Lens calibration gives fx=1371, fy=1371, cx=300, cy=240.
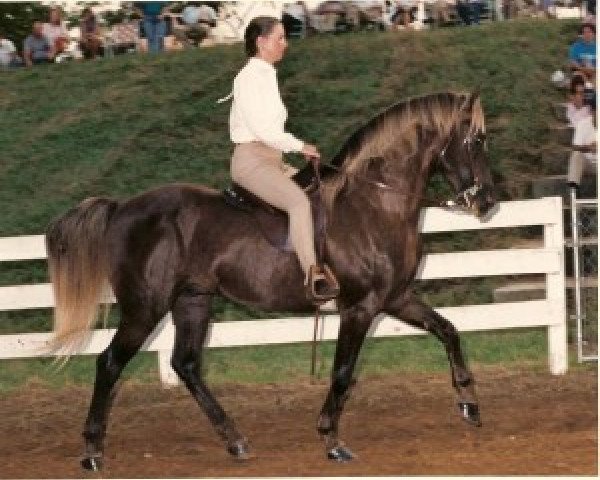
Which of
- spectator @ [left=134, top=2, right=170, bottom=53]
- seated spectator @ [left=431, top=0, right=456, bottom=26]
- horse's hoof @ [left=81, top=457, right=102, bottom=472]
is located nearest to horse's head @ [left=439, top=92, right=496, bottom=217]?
horse's hoof @ [left=81, top=457, right=102, bottom=472]

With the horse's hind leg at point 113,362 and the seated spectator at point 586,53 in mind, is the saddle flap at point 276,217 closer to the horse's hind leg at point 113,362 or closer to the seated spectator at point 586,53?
the horse's hind leg at point 113,362

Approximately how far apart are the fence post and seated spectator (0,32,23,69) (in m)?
10.6

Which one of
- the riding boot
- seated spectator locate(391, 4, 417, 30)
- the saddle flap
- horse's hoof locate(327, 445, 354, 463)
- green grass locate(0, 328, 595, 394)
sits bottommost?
green grass locate(0, 328, 595, 394)

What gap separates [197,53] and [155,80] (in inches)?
33.5

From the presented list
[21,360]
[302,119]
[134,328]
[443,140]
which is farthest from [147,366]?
[302,119]

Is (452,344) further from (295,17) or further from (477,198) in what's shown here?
(295,17)

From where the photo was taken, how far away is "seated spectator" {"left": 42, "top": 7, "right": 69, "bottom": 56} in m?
18.5

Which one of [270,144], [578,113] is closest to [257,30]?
[270,144]

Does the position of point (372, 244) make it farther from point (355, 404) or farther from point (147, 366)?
point (147, 366)

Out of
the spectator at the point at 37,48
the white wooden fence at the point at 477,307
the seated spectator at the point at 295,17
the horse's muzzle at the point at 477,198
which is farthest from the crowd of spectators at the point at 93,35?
the horse's muzzle at the point at 477,198

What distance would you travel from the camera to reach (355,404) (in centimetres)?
1038

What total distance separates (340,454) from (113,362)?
63.7 inches

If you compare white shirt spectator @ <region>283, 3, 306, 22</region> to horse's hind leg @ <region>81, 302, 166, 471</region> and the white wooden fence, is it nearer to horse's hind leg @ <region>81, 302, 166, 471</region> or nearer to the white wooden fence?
the white wooden fence

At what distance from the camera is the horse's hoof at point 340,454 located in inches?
328
